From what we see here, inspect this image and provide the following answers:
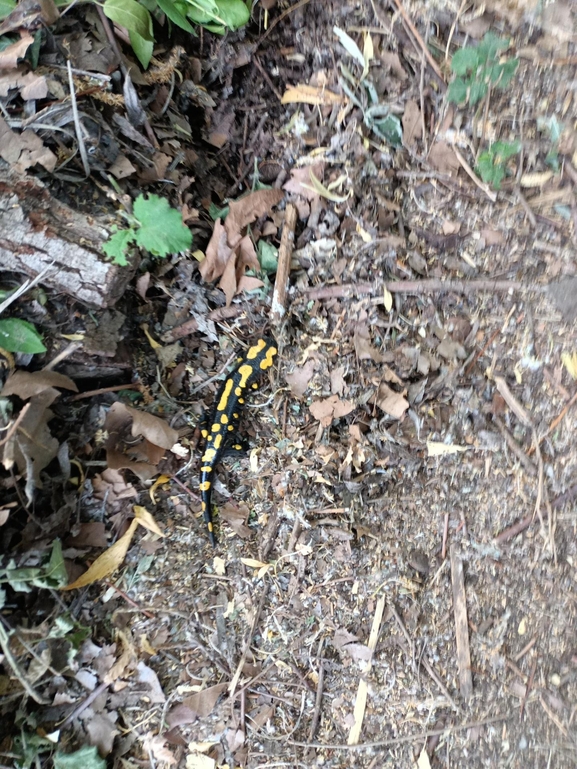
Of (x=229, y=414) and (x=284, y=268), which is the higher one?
(x=284, y=268)

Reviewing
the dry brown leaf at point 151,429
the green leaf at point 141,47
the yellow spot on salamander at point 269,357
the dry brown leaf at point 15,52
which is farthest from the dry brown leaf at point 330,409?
the dry brown leaf at point 15,52

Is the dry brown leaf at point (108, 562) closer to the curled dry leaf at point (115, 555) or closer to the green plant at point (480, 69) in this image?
the curled dry leaf at point (115, 555)

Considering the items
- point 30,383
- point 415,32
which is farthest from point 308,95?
point 30,383

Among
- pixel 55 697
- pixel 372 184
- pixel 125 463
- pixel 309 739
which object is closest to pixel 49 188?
pixel 125 463

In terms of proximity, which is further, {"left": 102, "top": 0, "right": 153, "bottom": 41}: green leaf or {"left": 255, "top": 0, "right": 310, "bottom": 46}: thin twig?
{"left": 255, "top": 0, "right": 310, "bottom": 46}: thin twig

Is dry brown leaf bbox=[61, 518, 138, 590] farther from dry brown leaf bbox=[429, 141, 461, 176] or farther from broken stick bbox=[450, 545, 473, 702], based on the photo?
dry brown leaf bbox=[429, 141, 461, 176]

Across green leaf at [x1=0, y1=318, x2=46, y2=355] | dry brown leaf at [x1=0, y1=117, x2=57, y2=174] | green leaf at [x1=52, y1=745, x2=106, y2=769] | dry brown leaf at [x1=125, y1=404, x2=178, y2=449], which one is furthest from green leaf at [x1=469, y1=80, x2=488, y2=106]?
green leaf at [x1=52, y1=745, x2=106, y2=769]

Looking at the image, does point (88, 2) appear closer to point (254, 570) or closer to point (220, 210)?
point (220, 210)

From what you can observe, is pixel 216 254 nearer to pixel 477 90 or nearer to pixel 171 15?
pixel 171 15
